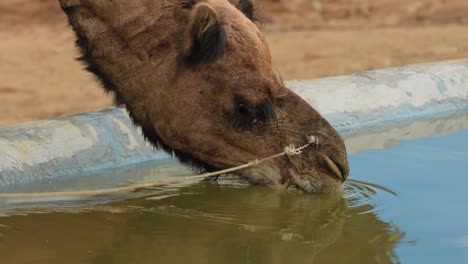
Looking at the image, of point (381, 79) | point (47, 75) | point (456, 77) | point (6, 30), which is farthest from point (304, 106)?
point (6, 30)

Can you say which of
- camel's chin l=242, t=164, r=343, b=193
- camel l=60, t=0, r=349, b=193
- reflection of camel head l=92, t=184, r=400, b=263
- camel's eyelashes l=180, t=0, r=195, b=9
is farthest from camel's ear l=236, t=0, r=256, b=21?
reflection of camel head l=92, t=184, r=400, b=263

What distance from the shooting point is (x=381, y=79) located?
7418mm

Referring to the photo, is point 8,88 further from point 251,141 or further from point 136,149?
point 251,141

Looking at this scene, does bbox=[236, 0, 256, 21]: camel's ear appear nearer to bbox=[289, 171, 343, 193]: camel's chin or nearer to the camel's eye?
the camel's eye

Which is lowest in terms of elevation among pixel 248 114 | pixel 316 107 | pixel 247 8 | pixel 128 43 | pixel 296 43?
pixel 296 43

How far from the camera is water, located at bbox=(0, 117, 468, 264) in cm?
391

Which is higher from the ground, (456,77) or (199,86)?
(199,86)

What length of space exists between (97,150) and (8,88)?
360 cm

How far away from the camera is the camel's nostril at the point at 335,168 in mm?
4324

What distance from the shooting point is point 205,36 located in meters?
4.09

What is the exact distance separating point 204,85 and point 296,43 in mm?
7897

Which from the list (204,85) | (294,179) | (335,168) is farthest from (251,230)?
(204,85)

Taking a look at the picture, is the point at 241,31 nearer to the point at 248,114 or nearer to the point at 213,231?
the point at 248,114

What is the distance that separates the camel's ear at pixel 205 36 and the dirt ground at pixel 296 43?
3.52 meters
